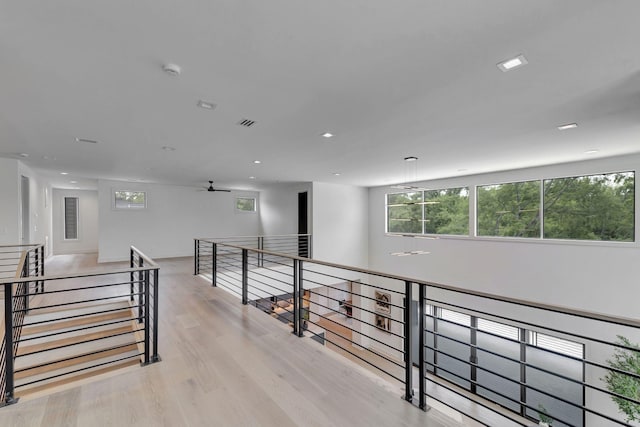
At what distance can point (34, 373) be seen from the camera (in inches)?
127

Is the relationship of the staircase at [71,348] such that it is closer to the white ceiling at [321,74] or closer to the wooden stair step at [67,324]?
the wooden stair step at [67,324]

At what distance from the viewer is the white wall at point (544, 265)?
4906 millimetres

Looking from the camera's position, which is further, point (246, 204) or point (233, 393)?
point (246, 204)

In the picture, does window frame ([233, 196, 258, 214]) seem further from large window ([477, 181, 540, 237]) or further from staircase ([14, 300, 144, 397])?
large window ([477, 181, 540, 237])

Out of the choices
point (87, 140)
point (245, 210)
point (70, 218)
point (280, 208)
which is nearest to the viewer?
point (87, 140)

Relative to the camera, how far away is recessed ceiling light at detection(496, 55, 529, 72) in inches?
79.4

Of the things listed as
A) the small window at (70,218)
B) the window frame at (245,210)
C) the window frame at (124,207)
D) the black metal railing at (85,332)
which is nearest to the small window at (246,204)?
the window frame at (245,210)

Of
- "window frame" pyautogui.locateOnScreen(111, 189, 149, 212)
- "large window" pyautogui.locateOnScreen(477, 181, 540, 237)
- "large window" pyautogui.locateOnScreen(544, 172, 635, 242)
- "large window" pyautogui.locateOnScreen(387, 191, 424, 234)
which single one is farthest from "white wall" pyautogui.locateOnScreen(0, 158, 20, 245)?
"large window" pyautogui.locateOnScreen(544, 172, 635, 242)

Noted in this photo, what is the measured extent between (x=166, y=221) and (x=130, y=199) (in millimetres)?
1161

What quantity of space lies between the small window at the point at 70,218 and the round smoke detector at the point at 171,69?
11.0 meters

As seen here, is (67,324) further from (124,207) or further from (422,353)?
(124,207)

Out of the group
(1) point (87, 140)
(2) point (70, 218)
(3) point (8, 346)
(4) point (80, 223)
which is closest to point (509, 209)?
(3) point (8, 346)

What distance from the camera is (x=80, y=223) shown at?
1020cm

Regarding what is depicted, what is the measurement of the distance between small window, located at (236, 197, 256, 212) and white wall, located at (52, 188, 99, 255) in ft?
16.0
